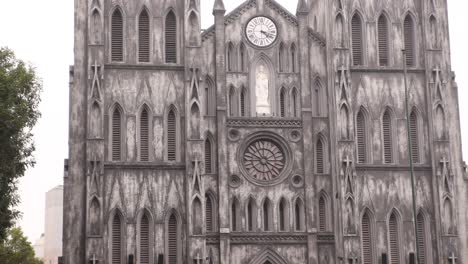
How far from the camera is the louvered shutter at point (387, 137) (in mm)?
45250

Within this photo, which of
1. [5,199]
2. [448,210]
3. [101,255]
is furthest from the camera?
[448,210]

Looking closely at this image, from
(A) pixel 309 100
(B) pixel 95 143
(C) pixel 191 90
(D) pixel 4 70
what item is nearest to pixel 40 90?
(D) pixel 4 70

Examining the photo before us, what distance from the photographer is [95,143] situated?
42500mm

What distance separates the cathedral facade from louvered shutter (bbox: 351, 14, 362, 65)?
0.23ft

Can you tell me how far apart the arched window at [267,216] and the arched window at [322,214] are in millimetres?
2367

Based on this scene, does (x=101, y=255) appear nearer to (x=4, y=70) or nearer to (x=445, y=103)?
(x=4, y=70)

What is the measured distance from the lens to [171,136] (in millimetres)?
44062

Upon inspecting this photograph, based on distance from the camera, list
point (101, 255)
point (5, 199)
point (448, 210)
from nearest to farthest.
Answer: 1. point (5, 199)
2. point (101, 255)
3. point (448, 210)

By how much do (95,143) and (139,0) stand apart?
7504 mm

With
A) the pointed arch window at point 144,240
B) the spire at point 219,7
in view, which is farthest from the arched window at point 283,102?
the pointed arch window at point 144,240

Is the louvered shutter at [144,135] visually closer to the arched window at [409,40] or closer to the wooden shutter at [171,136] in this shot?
the wooden shutter at [171,136]

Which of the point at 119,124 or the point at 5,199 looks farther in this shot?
the point at 119,124

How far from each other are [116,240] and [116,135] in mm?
4822

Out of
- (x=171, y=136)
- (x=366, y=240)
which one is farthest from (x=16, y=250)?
(x=366, y=240)
